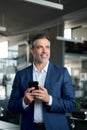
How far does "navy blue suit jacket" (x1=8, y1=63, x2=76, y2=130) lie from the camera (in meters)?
1.63

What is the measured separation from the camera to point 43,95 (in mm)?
1576

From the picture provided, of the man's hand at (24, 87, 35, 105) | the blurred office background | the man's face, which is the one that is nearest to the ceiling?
the blurred office background

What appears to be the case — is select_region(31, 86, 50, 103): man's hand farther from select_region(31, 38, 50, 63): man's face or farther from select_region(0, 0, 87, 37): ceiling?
select_region(0, 0, 87, 37): ceiling

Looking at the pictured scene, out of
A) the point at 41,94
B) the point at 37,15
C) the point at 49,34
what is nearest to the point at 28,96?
the point at 41,94

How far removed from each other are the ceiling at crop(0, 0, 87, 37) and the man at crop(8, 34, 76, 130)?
5728 millimetres

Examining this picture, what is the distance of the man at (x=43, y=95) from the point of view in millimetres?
1613

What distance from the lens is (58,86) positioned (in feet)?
5.46

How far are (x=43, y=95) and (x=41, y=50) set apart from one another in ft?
0.87

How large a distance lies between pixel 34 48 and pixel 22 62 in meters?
10.1

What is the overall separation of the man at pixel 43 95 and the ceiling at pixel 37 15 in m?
5.73

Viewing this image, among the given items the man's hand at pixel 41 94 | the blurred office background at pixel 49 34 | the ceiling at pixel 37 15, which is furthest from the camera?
the blurred office background at pixel 49 34

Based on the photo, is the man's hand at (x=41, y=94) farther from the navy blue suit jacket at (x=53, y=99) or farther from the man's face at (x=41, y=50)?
the man's face at (x=41, y=50)

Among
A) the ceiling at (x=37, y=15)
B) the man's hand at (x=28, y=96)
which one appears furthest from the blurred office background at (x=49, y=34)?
the man's hand at (x=28, y=96)

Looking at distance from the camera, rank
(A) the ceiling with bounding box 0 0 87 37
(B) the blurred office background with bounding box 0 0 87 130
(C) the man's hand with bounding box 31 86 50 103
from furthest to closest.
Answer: (B) the blurred office background with bounding box 0 0 87 130
(A) the ceiling with bounding box 0 0 87 37
(C) the man's hand with bounding box 31 86 50 103
